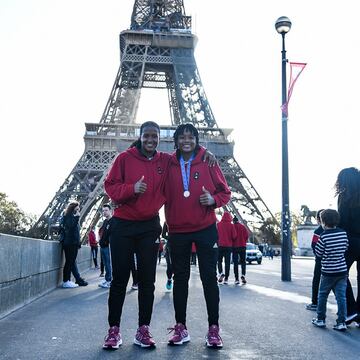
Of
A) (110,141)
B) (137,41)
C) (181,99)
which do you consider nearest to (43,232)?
(110,141)

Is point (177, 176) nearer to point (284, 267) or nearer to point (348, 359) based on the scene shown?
point (348, 359)

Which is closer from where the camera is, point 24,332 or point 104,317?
point 24,332

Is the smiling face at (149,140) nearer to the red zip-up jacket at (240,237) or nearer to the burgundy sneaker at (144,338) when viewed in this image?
the burgundy sneaker at (144,338)

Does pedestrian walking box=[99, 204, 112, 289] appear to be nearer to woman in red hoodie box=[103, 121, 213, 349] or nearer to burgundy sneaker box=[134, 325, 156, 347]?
woman in red hoodie box=[103, 121, 213, 349]

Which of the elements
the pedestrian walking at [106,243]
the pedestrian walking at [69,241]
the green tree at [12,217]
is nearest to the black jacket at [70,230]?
the pedestrian walking at [69,241]

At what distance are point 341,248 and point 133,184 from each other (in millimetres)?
2587

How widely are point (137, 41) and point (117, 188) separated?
4436cm

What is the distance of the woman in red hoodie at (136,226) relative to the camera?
14.9 feet

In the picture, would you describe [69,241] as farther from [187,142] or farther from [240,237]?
[187,142]

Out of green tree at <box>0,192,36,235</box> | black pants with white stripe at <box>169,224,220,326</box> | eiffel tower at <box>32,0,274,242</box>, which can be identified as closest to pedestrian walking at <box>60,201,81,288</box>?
black pants with white stripe at <box>169,224,220,326</box>

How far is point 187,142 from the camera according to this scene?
4805mm

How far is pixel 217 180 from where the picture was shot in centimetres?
481

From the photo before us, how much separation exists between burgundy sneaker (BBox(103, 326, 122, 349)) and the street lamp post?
9272mm

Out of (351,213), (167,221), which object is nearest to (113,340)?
(167,221)
